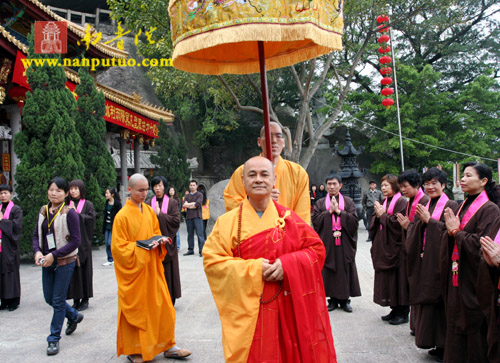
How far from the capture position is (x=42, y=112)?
966cm

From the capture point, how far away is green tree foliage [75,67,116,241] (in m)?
11.5

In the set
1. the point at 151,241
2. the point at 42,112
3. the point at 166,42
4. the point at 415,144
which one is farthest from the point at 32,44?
the point at 415,144

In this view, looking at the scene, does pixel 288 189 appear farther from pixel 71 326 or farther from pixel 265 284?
pixel 71 326

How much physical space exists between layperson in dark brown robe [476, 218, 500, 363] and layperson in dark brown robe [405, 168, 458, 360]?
74 centimetres

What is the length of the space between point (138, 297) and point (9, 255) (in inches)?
117

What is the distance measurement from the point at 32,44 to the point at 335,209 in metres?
8.00

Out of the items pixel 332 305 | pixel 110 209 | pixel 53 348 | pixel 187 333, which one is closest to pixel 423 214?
pixel 332 305

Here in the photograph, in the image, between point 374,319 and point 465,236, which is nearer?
point 465,236

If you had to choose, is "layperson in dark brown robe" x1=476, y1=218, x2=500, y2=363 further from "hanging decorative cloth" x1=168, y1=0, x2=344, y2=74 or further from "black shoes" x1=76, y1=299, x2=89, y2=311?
"black shoes" x1=76, y1=299, x2=89, y2=311

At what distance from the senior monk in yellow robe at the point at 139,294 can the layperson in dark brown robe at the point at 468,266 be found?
7.44 ft

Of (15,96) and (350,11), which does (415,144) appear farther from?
(15,96)

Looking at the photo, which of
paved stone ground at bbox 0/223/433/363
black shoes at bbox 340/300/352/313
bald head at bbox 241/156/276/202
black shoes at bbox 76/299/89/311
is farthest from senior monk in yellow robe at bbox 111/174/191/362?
black shoes at bbox 340/300/352/313

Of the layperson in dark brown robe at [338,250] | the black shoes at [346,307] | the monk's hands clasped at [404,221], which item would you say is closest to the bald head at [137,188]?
the layperson in dark brown robe at [338,250]

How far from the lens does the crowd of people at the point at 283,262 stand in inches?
91.7
